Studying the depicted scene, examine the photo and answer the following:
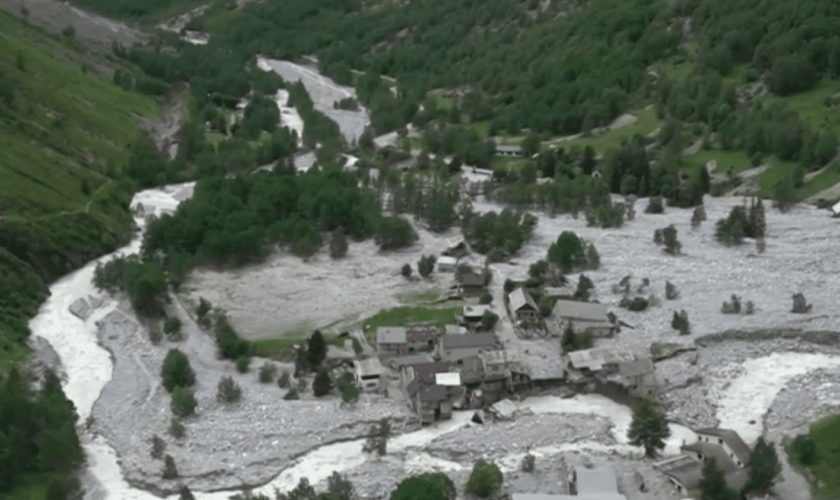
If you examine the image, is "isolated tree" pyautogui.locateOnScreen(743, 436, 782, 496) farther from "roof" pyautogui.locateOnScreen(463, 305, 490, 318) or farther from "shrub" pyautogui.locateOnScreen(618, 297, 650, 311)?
"roof" pyautogui.locateOnScreen(463, 305, 490, 318)

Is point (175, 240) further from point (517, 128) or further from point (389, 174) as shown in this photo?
point (517, 128)

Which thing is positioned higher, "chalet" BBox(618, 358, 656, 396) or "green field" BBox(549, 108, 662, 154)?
"green field" BBox(549, 108, 662, 154)

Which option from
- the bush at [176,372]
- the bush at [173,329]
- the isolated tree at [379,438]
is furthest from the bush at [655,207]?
the bush at [176,372]

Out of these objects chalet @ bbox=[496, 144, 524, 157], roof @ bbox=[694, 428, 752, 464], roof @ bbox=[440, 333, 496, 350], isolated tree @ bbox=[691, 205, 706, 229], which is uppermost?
chalet @ bbox=[496, 144, 524, 157]

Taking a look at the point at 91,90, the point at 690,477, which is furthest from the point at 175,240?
the point at 91,90

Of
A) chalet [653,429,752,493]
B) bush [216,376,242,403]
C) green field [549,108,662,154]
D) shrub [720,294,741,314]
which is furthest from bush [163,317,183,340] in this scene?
green field [549,108,662,154]

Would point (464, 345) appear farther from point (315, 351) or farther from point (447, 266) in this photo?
point (447, 266)

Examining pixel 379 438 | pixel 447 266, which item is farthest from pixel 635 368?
pixel 447 266
